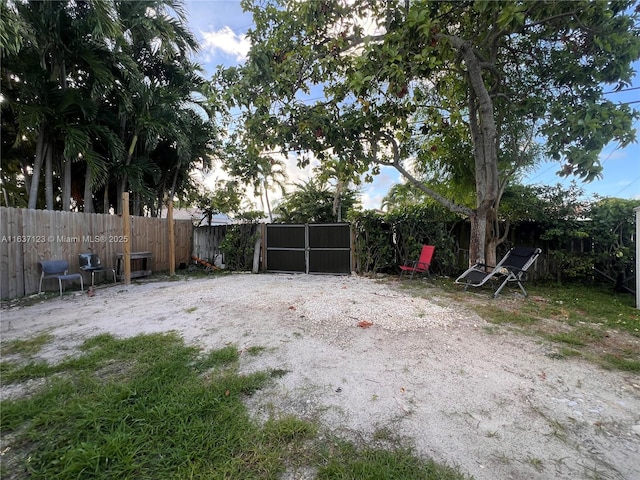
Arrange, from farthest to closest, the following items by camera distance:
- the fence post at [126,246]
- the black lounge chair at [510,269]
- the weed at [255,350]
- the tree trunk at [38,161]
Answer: the fence post at [126,246] → the tree trunk at [38,161] → the black lounge chair at [510,269] → the weed at [255,350]

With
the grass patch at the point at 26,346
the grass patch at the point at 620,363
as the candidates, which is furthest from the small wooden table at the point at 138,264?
the grass patch at the point at 620,363

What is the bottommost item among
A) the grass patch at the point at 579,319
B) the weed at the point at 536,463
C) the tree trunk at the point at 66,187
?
the weed at the point at 536,463

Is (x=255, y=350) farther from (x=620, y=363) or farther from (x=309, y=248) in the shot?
(x=309, y=248)

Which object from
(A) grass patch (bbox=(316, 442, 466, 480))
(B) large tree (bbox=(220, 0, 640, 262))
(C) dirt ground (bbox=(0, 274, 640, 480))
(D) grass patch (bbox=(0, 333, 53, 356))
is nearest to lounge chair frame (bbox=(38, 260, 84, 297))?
(C) dirt ground (bbox=(0, 274, 640, 480))

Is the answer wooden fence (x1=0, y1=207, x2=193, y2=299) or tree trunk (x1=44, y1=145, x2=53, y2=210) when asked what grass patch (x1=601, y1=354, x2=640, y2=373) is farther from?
tree trunk (x1=44, y1=145, x2=53, y2=210)

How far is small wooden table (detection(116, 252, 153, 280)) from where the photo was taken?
292 inches

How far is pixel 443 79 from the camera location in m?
5.97

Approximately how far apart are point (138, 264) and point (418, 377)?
342 inches

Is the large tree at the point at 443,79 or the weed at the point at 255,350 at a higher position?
the large tree at the point at 443,79

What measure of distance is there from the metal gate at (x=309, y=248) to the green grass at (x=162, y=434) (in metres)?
6.02

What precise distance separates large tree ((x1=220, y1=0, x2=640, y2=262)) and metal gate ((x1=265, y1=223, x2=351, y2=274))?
224cm

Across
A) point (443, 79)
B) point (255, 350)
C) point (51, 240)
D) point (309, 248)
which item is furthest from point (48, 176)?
point (443, 79)

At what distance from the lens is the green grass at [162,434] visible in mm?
1469

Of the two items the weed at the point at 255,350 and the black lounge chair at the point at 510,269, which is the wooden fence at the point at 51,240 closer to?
the weed at the point at 255,350
